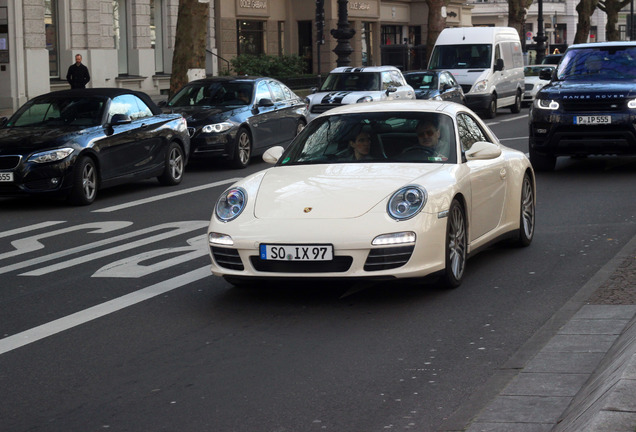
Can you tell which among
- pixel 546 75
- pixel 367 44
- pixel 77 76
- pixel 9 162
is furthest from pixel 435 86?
pixel 367 44

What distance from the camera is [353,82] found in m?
27.5

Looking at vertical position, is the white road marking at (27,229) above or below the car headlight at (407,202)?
below

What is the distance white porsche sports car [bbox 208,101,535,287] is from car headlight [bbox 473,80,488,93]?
22.7m

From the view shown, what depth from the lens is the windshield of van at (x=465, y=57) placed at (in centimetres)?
3359

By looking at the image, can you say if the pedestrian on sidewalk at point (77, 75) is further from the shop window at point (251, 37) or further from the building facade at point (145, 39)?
the shop window at point (251, 37)

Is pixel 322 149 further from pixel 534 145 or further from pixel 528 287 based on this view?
pixel 534 145

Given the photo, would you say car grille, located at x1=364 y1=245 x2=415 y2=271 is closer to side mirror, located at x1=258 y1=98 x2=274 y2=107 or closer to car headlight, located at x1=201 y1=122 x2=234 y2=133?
car headlight, located at x1=201 y1=122 x2=234 y2=133

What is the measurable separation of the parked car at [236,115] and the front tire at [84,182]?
4.03 meters

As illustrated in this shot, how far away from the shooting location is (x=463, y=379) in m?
6.17

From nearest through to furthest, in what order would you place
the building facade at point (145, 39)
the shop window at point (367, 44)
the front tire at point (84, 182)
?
the front tire at point (84, 182)
the building facade at point (145, 39)
the shop window at point (367, 44)

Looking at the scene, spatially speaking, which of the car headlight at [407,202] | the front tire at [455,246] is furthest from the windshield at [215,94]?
the car headlight at [407,202]

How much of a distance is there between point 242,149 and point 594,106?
589cm

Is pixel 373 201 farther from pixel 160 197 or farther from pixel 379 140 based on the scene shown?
pixel 160 197

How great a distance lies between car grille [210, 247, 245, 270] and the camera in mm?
8008
